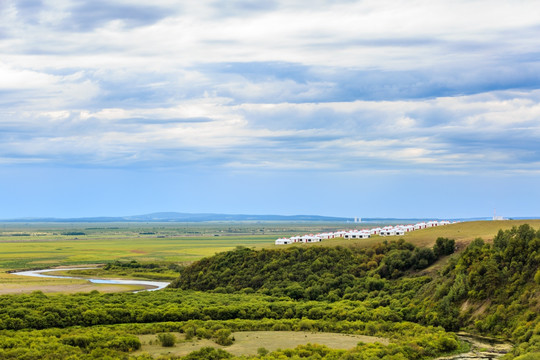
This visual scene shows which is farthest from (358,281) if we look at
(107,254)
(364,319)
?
(107,254)

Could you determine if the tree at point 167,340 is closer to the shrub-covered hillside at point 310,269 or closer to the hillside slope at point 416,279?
the hillside slope at point 416,279

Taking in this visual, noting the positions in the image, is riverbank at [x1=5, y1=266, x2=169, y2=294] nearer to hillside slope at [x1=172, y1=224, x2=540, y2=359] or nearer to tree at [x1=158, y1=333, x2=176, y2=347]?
hillside slope at [x1=172, y1=224, x2=540, y2=359]

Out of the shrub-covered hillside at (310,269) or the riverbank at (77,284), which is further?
the riverbank at (77,284)

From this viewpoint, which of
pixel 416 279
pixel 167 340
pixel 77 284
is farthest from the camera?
pixel 77 284

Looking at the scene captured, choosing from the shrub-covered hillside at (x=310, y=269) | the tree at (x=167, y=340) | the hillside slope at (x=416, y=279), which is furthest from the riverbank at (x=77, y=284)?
the tree at (x=167, y=340)

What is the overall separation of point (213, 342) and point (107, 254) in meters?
Result: 127

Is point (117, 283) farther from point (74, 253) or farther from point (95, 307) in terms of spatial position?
point (74, 253)

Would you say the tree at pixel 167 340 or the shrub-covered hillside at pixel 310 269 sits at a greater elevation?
the shrub-covered hillside at pixel 310 269

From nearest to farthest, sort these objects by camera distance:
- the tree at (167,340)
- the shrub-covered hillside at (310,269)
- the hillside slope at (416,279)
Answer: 1. the tree at (167,340)
2. the hillside slope at (416,279)
3. the shrub-covered hillside at (310,269)

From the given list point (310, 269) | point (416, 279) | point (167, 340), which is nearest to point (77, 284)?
point (310, 269)

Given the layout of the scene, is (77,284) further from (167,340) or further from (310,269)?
(167,340)

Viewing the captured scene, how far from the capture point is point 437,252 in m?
95.1

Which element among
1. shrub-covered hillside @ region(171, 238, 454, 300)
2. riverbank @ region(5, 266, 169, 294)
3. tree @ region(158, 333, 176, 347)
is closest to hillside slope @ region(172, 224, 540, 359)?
shrub-covered hillside @ region(171, 238, 454, 300)

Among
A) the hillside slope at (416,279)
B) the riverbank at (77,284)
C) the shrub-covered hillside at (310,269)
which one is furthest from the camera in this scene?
the riverbank at (77,284)
